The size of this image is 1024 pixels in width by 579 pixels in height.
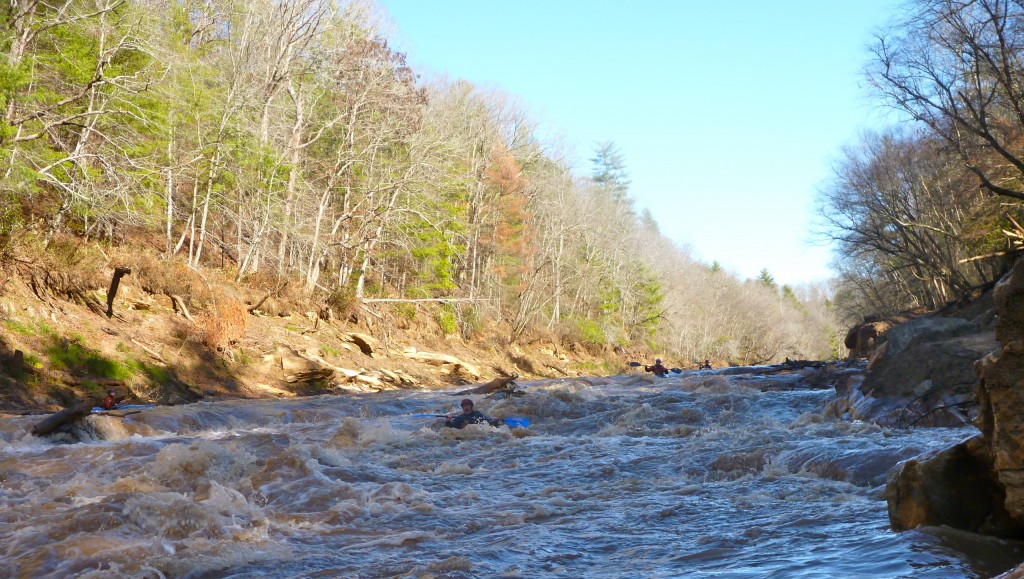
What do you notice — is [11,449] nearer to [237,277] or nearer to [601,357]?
[237,277]

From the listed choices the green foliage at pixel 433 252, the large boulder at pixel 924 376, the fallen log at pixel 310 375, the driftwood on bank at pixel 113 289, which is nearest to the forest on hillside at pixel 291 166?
the green foliage at pixel 433 252

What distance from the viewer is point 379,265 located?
26.9m

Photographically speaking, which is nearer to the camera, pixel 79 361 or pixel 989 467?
pixel 989 467

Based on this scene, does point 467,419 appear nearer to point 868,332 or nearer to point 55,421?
point 55,421

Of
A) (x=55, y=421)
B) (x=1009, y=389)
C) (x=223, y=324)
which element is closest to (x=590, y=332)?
(x=223, y=324)

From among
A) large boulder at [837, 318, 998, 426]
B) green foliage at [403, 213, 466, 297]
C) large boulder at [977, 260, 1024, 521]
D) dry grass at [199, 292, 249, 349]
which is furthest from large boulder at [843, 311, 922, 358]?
large boulder at [977, 260, 1024, 521]

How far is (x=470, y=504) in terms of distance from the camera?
20.5 feet

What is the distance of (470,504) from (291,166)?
639 inches

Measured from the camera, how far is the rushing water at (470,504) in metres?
4.34

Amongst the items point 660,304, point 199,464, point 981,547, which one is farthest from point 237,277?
point 660,304

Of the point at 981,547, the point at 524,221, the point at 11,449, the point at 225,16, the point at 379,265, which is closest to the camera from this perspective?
the point at 981,547

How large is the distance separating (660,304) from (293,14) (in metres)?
37.6

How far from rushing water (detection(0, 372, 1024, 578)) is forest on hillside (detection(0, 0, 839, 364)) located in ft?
21.5

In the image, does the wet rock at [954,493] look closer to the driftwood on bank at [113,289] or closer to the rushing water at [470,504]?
the rushing water at [470,504]
